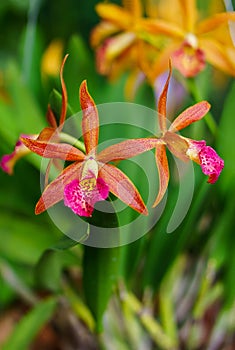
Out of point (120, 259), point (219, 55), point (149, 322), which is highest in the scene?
point (219, 55)

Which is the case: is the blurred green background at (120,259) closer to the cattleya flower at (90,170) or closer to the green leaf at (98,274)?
the green leaf at (98,274)

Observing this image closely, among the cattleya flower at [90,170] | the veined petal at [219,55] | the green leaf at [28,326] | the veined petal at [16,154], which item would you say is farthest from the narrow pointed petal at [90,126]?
the green leaf at [28,326]

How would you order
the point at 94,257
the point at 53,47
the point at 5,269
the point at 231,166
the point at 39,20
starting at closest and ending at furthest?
the point at 94,257 → the point at 231,166 → the point at 5,269 → the point at 53,47 → the point at 39,20

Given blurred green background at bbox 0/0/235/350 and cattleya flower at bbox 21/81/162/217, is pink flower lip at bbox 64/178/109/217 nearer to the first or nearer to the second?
cattleya flower at bbox 21/81/162/217

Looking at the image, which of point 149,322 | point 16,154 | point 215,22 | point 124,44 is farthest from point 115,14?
point 149,322

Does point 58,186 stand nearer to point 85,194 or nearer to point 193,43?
point 85,194

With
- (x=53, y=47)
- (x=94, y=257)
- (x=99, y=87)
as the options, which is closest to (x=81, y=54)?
(x=99, y=87)

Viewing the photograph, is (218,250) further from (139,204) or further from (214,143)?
(139,204)
